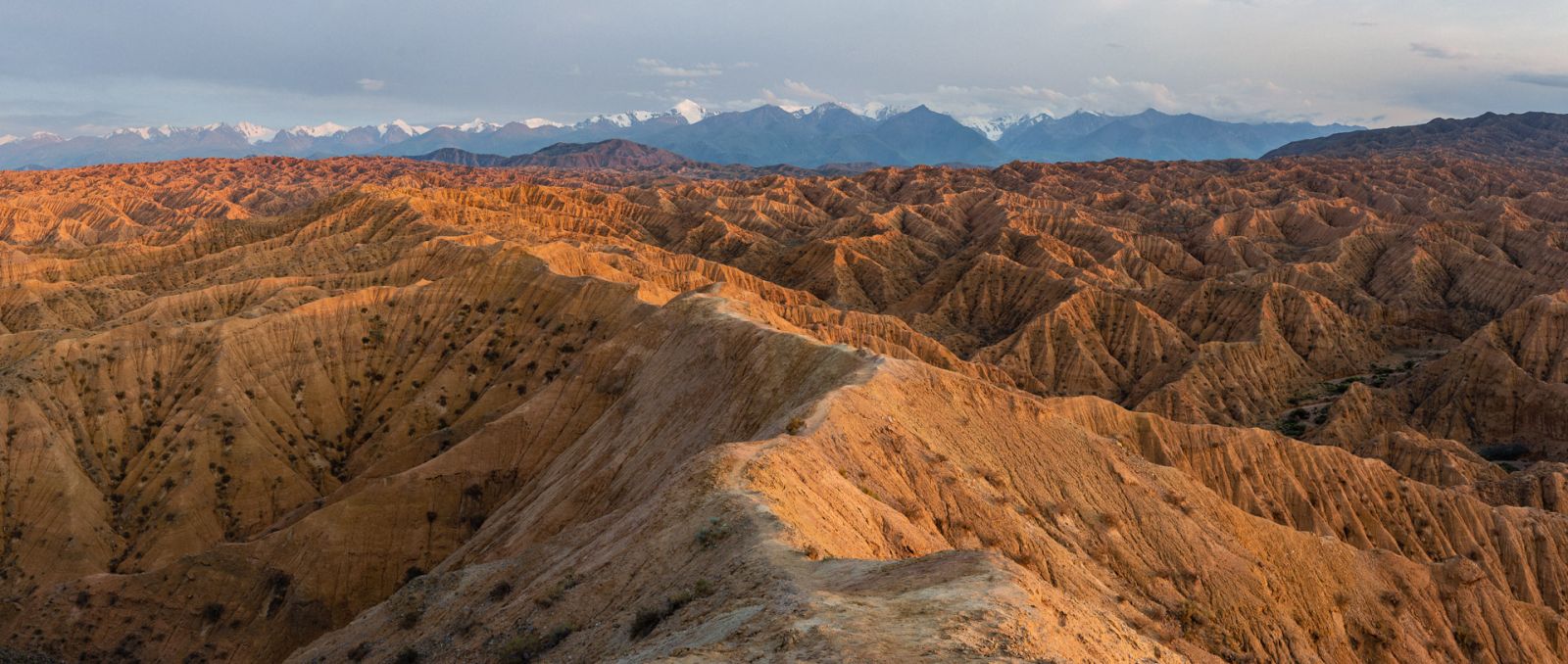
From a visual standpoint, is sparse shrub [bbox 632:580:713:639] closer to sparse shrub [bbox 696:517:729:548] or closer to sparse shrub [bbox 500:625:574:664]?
sparse shrub [bbox 696:517:729:548]

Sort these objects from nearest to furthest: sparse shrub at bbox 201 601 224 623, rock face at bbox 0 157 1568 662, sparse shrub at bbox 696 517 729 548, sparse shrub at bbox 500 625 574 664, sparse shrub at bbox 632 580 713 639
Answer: sparse shrub at bbox 632 580 713 639, sparse shrub at bbox 696 517 729 548, sparse shrub at bbox 500 625 574 664, rock face at bbox 0 157 1568 662, sparse shrub at bbox 201 601 224 623

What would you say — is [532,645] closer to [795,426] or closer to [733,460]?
[733,460]

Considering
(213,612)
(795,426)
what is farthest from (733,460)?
(213,612)

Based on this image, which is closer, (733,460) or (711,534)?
(711,534)

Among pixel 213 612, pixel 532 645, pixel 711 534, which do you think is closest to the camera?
pixel 711 534

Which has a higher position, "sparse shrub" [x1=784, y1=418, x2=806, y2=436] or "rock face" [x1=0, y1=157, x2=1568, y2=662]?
"sparse shrub" [x1=784, y1=418, x2=806, y2=436]

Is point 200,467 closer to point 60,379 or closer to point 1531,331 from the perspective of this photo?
point 60,379

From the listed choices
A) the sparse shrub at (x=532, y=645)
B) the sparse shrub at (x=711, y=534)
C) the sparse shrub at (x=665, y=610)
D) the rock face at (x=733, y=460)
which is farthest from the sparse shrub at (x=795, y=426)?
the sparse shrub at (x=532, y=645)

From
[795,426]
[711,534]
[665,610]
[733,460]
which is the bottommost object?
[665,610]

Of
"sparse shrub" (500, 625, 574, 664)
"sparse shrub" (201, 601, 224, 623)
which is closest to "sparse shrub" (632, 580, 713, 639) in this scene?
"sparse shrub" (500, 625, 574, 664)
